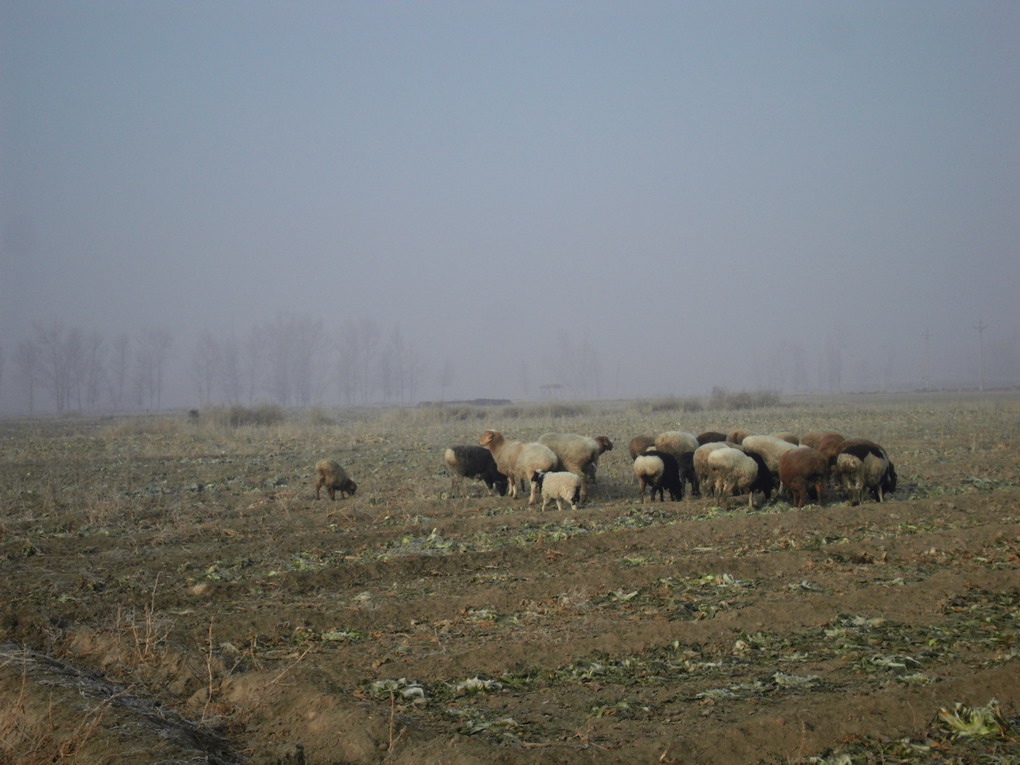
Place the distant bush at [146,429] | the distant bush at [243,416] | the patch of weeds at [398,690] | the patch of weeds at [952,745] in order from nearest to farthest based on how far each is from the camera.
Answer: the patch of weeds at [952,745], the patch of weeds at [398,690], the distant bush at [146,429], the distant bush at [243,416]

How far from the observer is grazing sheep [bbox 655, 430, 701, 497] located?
15.3 meters

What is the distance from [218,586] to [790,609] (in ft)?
19.2

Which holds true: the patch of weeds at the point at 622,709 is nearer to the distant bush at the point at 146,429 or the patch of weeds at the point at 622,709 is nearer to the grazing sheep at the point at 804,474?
the grazing sheep at the point at 804,474

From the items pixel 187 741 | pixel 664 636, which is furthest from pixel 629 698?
pixel 187 741

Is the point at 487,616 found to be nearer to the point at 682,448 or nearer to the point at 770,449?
the point at 770,449

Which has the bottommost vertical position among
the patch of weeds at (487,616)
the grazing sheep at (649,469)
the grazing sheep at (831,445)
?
the patch of weeds at (487,616)

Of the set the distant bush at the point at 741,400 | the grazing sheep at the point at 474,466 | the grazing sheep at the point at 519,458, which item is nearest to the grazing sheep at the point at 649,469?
the grazing sheep at the point at 519,458

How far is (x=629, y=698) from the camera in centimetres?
532

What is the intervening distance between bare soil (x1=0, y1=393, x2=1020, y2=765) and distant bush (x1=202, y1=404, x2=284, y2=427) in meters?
21.3

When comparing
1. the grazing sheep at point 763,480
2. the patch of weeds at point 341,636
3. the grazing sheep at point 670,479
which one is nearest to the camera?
the patch of weeds at point 341,636

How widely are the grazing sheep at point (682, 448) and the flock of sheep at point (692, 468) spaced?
2 centimetres

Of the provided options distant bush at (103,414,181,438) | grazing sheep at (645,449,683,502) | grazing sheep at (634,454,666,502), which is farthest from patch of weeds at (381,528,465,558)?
distant bush at (103,414,181,438)

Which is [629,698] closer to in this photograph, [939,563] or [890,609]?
[890,609]

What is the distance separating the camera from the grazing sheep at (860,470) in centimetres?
1298
